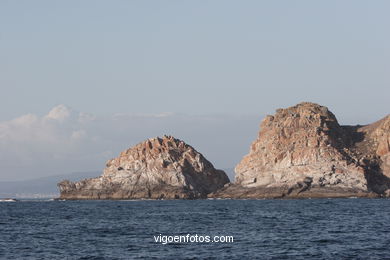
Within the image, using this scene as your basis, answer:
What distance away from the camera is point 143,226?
86.6m

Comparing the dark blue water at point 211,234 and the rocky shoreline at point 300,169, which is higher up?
the rocky shoreline at point 300,169

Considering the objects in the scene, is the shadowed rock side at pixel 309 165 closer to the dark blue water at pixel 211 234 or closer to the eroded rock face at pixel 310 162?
the eroded rock face at pixel 310 162

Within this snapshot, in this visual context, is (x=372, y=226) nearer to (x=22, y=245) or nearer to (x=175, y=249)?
(x=175, y=249)

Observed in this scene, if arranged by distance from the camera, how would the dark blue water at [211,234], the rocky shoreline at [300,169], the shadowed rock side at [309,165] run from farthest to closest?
the rocky shoreline at [300,169]
the shadowed rock side at [309,165]
the dark blue water at [211,234]

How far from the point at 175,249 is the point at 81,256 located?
7819mm

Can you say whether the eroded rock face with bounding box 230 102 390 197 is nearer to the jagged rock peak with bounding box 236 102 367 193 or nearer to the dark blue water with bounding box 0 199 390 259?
the jagged rock peak with bounding box 236 102 367 193

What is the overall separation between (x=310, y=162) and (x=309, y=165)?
43.8 inches

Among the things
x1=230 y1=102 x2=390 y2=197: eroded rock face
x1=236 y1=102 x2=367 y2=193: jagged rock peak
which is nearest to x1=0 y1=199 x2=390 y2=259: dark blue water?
x1=230 y1=102 x2=390 y2=197: eroded rock face

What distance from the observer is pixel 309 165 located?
181375 mm

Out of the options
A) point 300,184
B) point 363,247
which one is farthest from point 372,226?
point 300,184

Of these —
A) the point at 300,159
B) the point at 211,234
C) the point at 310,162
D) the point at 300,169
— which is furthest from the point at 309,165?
the point at 211,234

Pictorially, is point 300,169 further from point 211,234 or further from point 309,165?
point 211,234

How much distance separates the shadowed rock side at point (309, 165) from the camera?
585 ft

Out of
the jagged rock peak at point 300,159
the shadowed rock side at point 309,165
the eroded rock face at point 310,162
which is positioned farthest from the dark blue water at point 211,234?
the jagged rock peak at point 300,159
